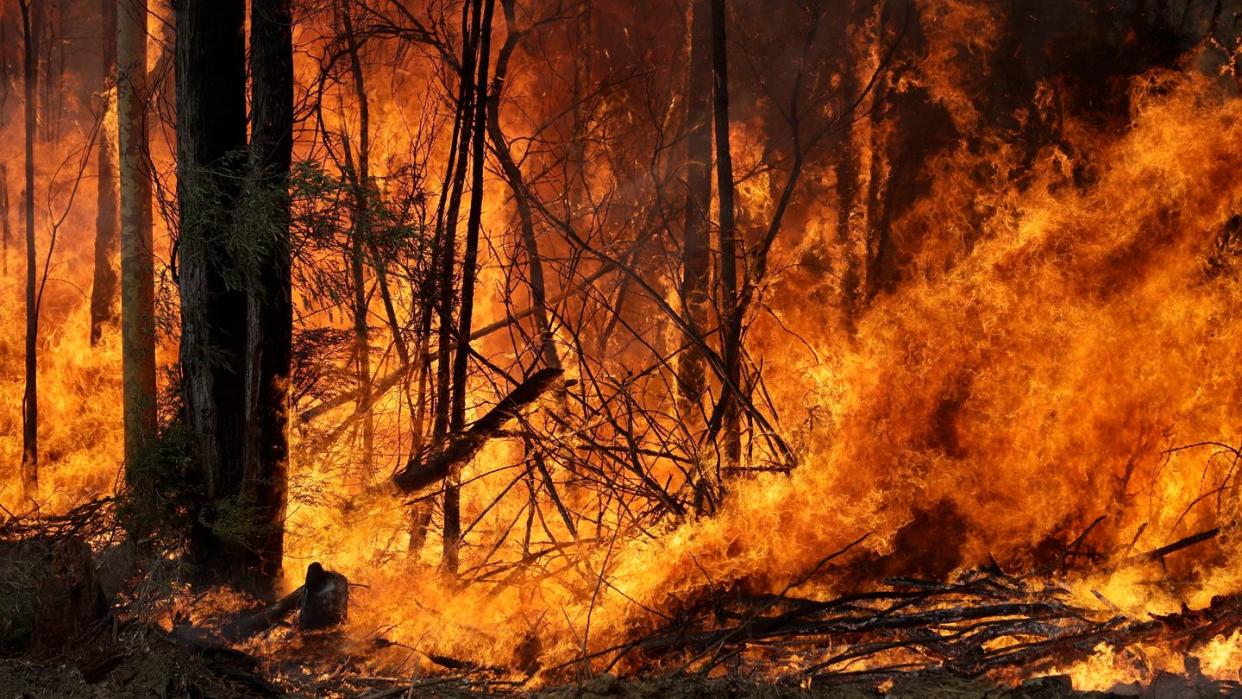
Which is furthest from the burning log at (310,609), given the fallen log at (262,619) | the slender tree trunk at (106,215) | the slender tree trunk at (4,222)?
the slender tree trunk at (4,222)

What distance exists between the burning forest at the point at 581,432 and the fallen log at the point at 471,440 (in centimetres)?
2

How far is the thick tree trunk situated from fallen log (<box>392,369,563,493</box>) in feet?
3.43

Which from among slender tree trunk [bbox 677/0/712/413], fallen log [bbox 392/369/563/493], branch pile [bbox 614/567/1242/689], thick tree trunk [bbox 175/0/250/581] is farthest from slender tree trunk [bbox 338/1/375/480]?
branch pile [bbox 614/567/1242/689]

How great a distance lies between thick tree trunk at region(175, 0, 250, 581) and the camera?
6074 mm

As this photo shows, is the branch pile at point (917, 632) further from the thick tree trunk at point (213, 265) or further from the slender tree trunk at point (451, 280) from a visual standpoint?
the thick tree trunk at point (213, 265)

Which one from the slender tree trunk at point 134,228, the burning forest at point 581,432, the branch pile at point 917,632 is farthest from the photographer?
the slender tree trunk at point 134,228

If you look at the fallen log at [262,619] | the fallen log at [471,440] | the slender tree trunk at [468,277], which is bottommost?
the fallen log at [262,619]

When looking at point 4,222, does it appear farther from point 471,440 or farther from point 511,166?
point 471,440

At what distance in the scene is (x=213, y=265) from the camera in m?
6.15

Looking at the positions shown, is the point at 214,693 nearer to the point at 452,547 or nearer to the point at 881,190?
the point at 452,547

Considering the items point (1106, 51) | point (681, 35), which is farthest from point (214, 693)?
point (1106, 51)

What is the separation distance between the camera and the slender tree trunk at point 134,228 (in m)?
7.74

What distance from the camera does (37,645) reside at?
16.7ft

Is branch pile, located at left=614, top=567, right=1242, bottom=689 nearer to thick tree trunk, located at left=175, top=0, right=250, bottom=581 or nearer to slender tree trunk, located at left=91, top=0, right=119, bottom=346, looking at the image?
thick tree trunk, located at left=175, top=0, right=250, bottom=581
